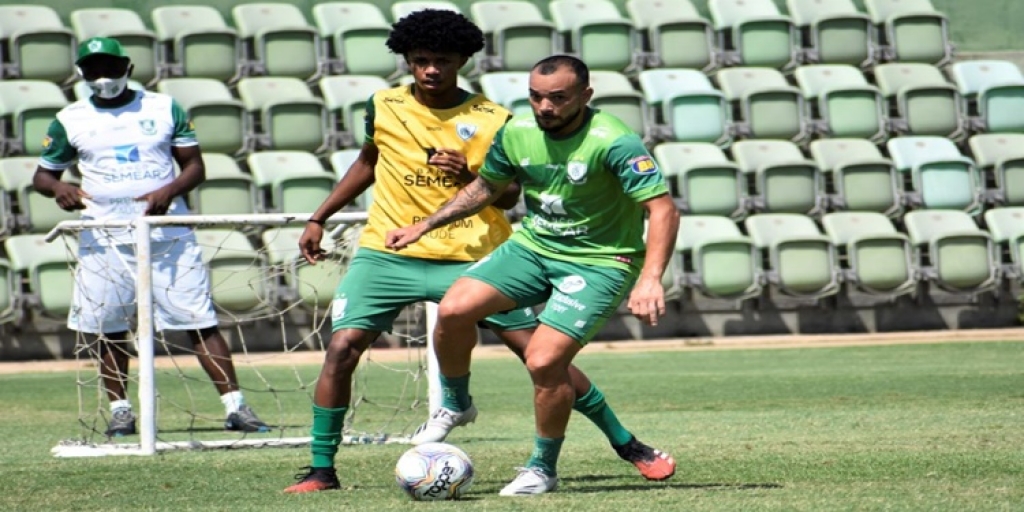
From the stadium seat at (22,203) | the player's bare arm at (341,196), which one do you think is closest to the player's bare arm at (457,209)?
the player's bare arm at (341,196)

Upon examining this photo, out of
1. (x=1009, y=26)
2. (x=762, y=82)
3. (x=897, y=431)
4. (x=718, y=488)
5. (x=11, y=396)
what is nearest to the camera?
(x=718, y=488)

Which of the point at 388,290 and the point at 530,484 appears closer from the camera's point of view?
the point at 530,484

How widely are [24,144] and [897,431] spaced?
11.2 m

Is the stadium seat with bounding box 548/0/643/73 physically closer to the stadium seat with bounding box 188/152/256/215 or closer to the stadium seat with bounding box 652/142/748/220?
the stadium seat with bounding box 652/142/748/220

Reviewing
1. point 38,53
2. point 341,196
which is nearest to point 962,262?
point 38,53

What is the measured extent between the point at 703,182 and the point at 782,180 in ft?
3.53

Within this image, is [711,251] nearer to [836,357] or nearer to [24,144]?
[836,357]

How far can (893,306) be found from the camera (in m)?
18.9

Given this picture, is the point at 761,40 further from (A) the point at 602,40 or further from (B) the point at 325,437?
(B) the point at 325,437

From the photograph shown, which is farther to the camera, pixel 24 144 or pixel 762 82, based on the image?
pixel 762 82

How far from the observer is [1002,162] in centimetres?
1981

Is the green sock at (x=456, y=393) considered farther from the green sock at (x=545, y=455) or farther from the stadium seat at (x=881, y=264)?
the stadium seat at (x=881, y=264)

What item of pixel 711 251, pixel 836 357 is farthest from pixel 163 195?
pixel 711 251

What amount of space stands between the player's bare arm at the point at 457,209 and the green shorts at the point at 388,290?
28 centimetres
